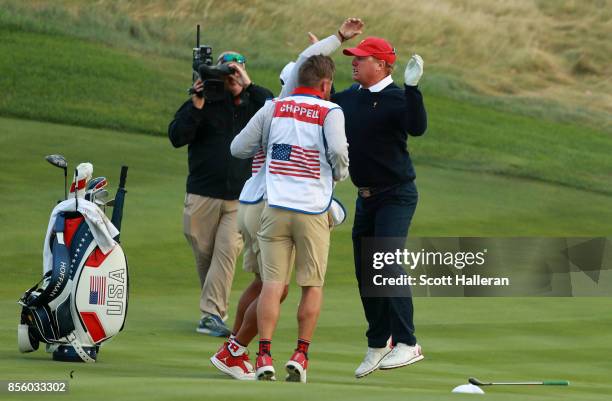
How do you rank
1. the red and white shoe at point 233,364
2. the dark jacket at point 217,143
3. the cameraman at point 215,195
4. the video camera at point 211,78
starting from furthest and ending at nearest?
the cameraman at point 215,195
the dark jacket at point 217,143
the video camera at point 211,78
the red and white shoe at point 233,364

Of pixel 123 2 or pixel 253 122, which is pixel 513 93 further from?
pixel 253 122

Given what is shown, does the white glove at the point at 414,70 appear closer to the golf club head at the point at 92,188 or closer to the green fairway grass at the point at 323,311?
the green fairway grass at the point at 323,311

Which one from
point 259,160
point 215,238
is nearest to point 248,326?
point 259,160

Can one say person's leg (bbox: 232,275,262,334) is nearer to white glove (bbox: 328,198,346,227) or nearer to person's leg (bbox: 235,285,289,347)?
person's leg (bbox: 235,285,289,347)

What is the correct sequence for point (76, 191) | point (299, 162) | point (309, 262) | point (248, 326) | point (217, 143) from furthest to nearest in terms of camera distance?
point (217, 143) → point (76, 191) → point (248, 326) → point (309, 262) → point (299, 162)

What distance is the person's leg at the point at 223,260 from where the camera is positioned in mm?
11648

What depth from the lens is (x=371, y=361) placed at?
9.66 meters

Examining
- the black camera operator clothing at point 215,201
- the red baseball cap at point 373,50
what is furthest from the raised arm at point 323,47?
the black camera operator clothing at point 215,201

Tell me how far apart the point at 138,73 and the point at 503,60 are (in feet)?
30.3

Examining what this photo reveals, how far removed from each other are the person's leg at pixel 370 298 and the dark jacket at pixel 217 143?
175 cm

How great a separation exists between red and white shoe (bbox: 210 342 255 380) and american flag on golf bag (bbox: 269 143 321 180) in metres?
1.11

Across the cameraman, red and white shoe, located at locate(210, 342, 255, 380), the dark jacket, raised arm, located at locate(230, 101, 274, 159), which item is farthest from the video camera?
red and white shoe, located at locate(210, 342, 255, 380)

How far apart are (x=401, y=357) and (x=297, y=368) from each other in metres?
1.26

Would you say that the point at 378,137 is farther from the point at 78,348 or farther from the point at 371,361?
the point at 78,348
